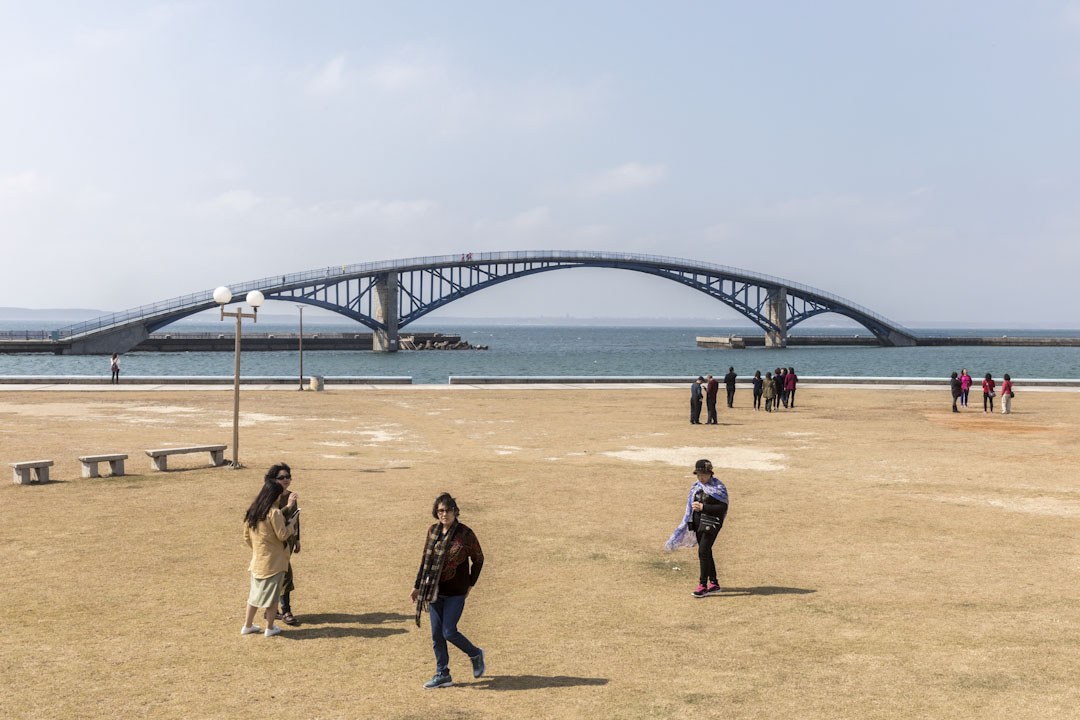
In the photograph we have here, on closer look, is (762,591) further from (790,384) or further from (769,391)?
(790,384)

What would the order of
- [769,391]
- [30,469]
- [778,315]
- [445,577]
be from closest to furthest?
[445,577], [30,469], [769,391], [778,315]

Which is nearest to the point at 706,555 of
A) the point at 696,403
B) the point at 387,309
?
the point at 696,403

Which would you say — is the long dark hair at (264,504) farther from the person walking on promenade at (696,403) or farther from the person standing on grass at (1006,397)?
the person standing on grass at (1006,397)

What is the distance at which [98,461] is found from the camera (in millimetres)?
16750

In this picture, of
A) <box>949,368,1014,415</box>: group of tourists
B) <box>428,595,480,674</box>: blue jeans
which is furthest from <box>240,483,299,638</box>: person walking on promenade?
<box>949,368,1014,415</box>: group of tourists

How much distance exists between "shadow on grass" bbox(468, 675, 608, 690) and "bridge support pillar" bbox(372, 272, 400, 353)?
11733 centimetres

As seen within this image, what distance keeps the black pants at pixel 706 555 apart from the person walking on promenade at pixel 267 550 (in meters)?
4.32

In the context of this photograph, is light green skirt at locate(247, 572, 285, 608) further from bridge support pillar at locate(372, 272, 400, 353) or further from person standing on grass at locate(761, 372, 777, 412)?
bridge support pillar at locate(372, 272, 400, 353)

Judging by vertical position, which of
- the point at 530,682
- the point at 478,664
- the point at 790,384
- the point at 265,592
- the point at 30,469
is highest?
the point at 790,384

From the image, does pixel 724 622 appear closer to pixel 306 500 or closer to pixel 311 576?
pixel 311 576

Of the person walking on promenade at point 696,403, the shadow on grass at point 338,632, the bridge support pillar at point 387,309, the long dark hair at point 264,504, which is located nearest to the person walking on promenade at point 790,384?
the person walking on promenade at point 696,403

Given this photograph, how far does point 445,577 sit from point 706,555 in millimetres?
3660

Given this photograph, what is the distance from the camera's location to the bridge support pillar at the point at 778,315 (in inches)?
5901

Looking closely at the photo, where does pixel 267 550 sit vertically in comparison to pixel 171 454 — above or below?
above
